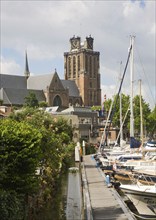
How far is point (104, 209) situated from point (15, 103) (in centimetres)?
10897

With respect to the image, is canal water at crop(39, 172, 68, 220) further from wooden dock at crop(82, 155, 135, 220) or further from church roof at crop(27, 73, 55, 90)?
church roof at crop(27, 73, 55, 90)

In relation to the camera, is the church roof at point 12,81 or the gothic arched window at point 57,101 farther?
the gothic arched window at point 57,101

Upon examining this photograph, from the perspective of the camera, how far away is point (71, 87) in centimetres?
16625

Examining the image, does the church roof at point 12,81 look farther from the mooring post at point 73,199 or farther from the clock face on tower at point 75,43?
the mooring post at point 73,199

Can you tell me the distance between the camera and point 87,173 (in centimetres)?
3891

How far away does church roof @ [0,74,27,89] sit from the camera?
139 m

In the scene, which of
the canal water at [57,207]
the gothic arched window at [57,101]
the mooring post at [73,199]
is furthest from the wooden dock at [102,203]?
the gothic arched window at [57,101]

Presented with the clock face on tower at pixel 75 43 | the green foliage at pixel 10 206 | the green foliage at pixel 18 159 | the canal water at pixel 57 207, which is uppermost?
the clock face on tower at pixel 75 43

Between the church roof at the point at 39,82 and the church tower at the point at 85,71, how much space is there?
21.1 m

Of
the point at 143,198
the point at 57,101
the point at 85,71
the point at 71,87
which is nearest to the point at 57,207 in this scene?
the point at 143,198

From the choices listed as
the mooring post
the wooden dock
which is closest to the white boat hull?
the wooden dock

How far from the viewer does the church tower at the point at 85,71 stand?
16821 centimetres

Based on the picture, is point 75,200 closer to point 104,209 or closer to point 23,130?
point 104,209

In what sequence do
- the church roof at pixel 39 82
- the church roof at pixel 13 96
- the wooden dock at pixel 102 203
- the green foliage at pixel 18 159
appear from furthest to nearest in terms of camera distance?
the church roof at pixel 39 82, the church roof at pixel 13 96, the wooden dock at pixel 102 203, the green foliage at pixel 18 159
